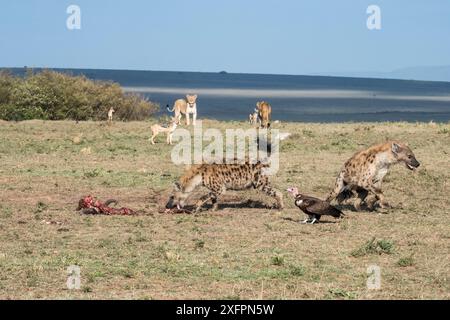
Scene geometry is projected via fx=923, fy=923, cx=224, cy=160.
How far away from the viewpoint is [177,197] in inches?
509

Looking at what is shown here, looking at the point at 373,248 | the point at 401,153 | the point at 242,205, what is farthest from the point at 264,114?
the point at 373,248

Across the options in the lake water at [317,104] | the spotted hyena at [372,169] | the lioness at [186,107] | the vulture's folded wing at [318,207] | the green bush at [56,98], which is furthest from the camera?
the lake water at [317,104]

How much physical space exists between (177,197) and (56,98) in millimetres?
18135

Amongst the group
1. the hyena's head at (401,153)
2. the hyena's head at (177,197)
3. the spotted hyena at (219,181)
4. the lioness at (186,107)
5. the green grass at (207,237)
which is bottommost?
the green grass at (207,237)

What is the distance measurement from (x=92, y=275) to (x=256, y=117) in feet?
53.9

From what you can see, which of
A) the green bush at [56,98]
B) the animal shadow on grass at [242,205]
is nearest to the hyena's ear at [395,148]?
the animal shadow on grass at [242,205]

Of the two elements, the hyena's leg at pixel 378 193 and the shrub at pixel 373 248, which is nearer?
the shrub at pixel 373 248

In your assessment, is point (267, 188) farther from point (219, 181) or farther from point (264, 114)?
point (264, 114)

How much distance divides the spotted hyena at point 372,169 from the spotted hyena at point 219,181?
967 mm

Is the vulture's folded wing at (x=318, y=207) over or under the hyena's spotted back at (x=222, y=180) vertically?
under

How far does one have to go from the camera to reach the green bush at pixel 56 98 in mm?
29562

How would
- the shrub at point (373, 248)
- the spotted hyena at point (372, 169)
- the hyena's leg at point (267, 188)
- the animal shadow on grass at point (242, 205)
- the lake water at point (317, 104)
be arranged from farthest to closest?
the lake water at point (317, 104)
the animal shadow on grass at point (242, 205)
the hyena's leg at point (267, 188)
the spotted hyena at point (372, 169)
the shrub at point (373, 248)

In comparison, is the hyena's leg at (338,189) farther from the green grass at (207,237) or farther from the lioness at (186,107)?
the lioness at (186,107)
